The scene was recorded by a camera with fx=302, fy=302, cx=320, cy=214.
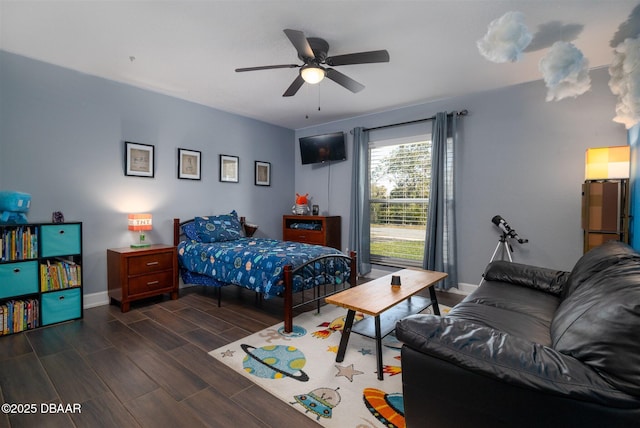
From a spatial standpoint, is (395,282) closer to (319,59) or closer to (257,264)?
(257,264)

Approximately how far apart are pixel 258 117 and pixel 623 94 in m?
4.38

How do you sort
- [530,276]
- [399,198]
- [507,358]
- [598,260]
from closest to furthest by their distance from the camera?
[507,358], [598,260], [530,276], [399,198]

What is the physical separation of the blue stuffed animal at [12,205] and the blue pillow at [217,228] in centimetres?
169

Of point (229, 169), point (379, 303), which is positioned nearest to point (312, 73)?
point (379, 303)

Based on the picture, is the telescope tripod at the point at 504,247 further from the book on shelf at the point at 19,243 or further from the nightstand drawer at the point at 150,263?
the book on shelf at the point at 19,243

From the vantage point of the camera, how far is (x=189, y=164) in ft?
14.1

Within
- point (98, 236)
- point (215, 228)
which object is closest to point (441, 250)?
point (215, 228)

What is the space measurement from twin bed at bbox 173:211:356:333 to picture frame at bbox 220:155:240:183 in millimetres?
660

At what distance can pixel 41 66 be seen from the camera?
3088mm

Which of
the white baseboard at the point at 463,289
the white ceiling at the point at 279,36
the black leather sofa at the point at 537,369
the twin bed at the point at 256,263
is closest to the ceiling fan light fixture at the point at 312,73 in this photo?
the white ceiling at the point at 279,36

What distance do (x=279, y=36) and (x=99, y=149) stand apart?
2487 mm

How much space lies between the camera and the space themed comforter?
2.94 meters

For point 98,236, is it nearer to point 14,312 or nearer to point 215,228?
point 14,312

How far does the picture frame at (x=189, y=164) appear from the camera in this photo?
165 inches
